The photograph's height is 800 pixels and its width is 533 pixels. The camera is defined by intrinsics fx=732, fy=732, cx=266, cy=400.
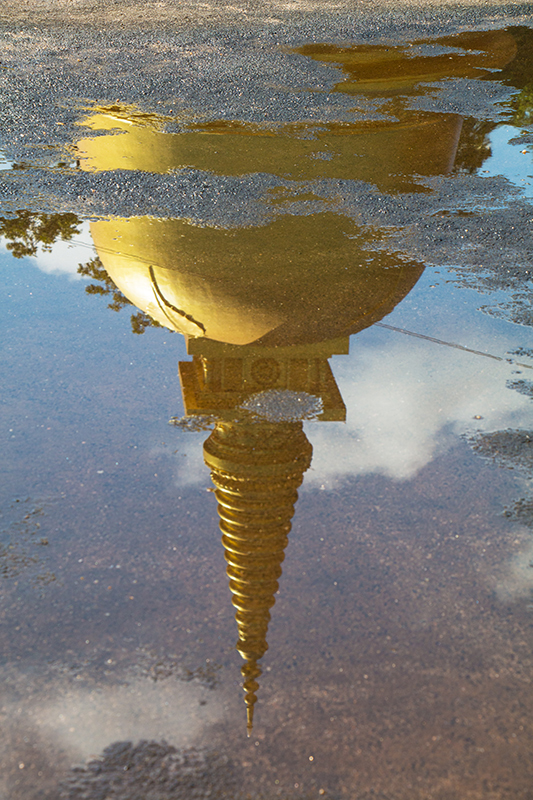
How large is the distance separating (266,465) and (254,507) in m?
0.38

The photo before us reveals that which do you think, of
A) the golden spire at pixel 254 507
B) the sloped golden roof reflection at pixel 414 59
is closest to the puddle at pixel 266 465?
the golden spire at pixel 254 507

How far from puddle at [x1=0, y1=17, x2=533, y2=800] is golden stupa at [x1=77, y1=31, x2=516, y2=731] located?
0.08 ft

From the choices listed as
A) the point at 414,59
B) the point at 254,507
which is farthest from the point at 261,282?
the point at 414,59

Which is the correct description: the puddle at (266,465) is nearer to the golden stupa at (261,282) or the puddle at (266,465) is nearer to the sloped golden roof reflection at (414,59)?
the golden stupa at (261,282)

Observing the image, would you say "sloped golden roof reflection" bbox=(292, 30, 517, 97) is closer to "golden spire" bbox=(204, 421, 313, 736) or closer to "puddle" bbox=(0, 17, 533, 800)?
"puddle" bbox=(0, 17, 533, 800)

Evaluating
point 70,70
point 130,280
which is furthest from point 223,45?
point 130,280

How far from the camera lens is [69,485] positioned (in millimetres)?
4262

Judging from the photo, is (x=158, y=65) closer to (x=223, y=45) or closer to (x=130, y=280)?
(x=223, y=45)

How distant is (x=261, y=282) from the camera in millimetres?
5988

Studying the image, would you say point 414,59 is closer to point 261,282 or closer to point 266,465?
point 261,282

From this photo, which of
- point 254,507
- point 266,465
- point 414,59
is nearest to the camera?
point 254,507

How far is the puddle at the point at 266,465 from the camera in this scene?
10.0 ft

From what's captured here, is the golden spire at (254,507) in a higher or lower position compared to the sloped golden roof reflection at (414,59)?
lower

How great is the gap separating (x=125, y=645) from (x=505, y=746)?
1.70 metres
